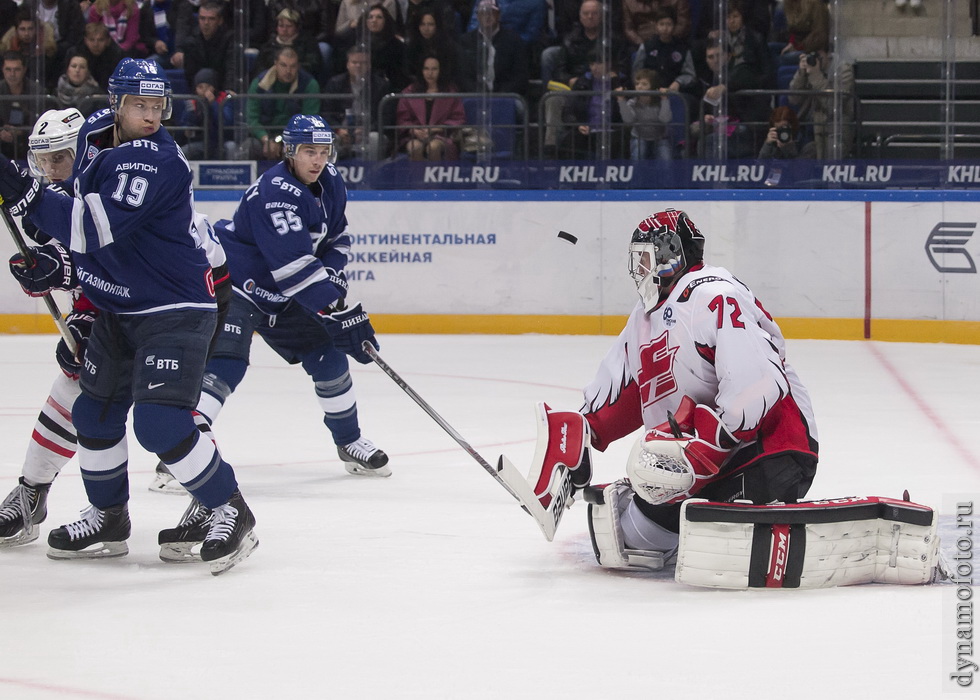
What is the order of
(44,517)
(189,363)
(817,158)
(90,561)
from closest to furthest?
(189,363), (90,561), (44,517), (817,158)

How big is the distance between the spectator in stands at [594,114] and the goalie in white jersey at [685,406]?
200 inches

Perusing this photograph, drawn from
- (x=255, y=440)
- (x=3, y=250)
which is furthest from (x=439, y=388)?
(x=3, y=250)

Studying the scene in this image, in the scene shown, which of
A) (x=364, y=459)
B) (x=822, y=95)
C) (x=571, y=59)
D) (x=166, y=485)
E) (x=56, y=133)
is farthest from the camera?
(x=571, y=59)

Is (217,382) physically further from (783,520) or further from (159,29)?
(159,29)

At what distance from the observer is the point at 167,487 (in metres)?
4.37

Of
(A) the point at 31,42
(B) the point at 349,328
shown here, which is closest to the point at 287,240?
(B) the point at 349,328

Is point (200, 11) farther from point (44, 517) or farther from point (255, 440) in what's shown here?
point (44, 517)

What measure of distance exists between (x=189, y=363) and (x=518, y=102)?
5.48m

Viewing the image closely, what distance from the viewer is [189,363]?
10.7 ft

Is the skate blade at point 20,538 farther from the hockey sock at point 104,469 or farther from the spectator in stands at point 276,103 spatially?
the spectator in stands at point 276,103

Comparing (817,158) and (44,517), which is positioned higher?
(817,158)

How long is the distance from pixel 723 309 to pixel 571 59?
577 cm

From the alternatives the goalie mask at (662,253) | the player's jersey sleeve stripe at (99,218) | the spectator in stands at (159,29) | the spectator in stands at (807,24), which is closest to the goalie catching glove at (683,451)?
the goalie mask at (662,253)

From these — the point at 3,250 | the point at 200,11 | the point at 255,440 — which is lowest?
the point at 255,440
